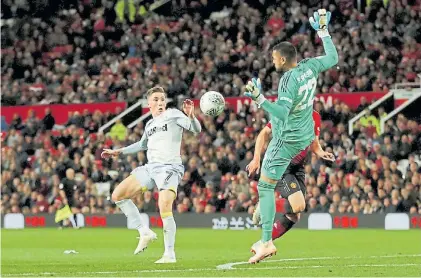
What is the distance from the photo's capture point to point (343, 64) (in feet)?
101

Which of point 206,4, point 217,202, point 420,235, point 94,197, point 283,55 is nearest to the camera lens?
point 283,55

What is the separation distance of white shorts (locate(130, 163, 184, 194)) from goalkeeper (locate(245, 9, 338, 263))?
160cm

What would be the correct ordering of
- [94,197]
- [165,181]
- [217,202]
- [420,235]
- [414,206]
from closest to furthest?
1. [165,181]
2. [420,235]
3. [414,206]
4. [217,202]
5. [94,197]

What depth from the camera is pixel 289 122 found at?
13.1m

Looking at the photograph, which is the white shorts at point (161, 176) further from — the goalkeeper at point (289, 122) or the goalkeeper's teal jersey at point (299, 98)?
the goalkeeper's teal jersey at point (299, 98)

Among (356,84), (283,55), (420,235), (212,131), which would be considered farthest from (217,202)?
(283,55)

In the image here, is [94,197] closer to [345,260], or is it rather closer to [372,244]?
[372,244]

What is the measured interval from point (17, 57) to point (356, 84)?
1400 cm

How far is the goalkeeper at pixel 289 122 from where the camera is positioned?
12867 mm

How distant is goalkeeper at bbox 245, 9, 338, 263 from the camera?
507 inches

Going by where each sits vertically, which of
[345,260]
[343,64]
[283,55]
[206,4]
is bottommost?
[345,260]

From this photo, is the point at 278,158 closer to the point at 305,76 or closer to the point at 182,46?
the point at 305,76

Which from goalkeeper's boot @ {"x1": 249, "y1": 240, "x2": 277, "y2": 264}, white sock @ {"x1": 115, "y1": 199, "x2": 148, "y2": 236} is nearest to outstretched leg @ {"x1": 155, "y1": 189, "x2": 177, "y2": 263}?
white sock @ {"x1": 115, "y1": 199, "x2": 148, "y2": 236}

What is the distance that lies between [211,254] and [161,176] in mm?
2786
